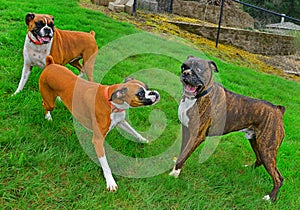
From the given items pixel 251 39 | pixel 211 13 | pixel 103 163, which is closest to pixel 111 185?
pixel 103 163

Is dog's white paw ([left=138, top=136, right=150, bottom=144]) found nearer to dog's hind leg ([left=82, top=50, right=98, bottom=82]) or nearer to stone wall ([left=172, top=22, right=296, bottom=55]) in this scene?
dog's hind leg ([left=82, top=50, right=98, bottom=82])

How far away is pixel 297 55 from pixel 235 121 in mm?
11195

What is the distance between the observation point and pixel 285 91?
7.13 meters

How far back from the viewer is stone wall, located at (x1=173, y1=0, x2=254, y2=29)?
1376 centimetres

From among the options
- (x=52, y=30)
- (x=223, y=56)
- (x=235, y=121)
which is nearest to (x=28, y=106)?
(x=52, y=30)

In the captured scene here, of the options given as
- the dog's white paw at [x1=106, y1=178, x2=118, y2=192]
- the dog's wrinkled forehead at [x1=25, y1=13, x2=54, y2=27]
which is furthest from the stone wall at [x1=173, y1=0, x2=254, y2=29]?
the dog's white paw at [x1=106, y1=178, x2=118, y2=192]

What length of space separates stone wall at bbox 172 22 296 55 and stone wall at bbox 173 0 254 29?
161 centimetres

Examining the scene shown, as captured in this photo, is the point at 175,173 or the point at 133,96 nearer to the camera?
the point at 133,96

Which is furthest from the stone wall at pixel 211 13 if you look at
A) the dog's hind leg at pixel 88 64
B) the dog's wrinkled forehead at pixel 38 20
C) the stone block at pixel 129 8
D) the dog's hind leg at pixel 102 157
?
the dog's hind leg at pixel 102 157

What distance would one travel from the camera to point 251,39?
1236 cm

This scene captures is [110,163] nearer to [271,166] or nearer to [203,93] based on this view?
[203,93]

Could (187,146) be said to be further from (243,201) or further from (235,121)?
(243,201)

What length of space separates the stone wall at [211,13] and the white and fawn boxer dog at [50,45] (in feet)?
33.9

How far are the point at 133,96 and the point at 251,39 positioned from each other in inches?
436
